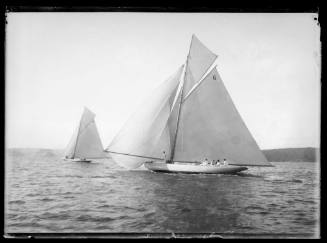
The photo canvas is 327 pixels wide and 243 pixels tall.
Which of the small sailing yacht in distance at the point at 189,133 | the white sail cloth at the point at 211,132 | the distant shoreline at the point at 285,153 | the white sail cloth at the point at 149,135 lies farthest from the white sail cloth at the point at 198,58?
the distant shoreline at the point at 285,153

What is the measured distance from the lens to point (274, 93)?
3957mm

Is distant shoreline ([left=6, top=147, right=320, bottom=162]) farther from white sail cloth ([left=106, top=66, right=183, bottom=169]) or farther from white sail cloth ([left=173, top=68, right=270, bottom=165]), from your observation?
white sail cloth ([left=106, top=66, right=183, bottom=169])

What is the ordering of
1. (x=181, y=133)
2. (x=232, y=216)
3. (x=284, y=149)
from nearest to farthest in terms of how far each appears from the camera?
(x=232, y=216), (x=284, y=149), (x=181, y=133)

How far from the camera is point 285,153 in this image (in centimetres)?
410

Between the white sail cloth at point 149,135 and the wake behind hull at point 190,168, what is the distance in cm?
20

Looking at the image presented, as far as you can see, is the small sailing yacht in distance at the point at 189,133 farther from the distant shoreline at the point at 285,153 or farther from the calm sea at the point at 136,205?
the calm sea at the point at 136,205

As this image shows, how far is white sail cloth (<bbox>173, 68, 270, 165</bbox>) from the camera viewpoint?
4840mm

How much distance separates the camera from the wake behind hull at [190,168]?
214 inches

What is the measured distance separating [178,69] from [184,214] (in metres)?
1.71

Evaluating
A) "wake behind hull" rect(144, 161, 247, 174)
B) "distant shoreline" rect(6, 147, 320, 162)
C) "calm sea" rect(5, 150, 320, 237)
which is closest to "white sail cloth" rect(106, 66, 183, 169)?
"wake behind hull" rect(144, 161, 247, 174)

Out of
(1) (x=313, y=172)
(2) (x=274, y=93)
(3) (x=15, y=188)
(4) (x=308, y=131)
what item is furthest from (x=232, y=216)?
(3) (x=15, y=188)

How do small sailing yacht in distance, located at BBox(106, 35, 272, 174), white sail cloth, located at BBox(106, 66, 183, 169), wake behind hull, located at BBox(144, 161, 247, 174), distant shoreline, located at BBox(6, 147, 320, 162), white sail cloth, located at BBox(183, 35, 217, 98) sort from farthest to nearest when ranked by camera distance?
1. wake behind hull, located at BBox(144, 161, 247, 174)
2. white sail cloth, located at BBox(106, 66, 183, 169)
3. small sailing yacht in distance, located at BBox(106, 35, 272, 174)
4. white sail cloth, located at BBox(183, 35, 217, 98)
5. distant shoreline, located at BBox(6, 147, 320, 162)

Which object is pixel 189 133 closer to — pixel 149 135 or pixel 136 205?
pixel 149 135

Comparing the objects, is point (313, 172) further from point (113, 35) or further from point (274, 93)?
point (113, 35)
